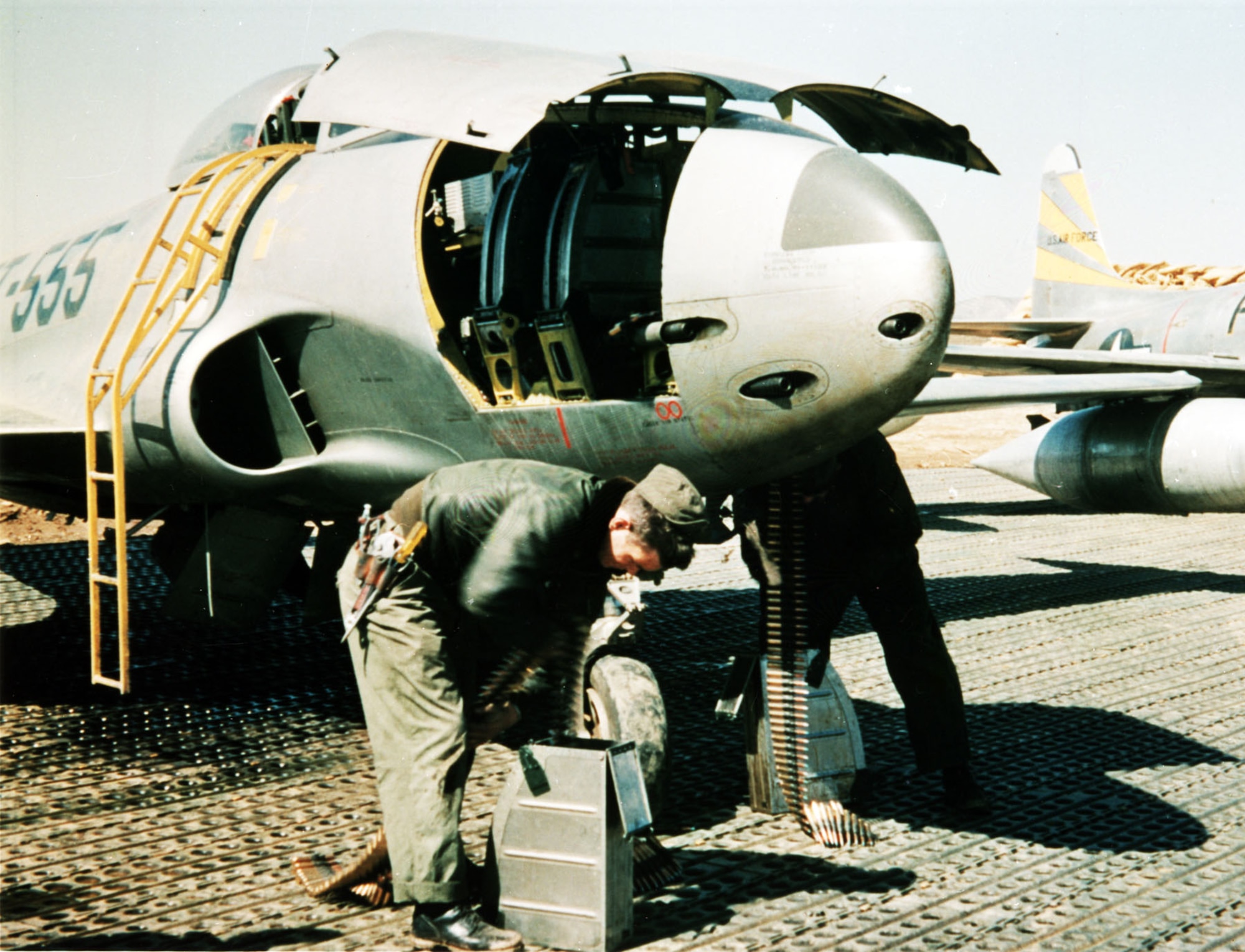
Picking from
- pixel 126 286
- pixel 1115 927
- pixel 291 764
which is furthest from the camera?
pixel 126 286

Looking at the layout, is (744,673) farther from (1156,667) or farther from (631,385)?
(1156,667)

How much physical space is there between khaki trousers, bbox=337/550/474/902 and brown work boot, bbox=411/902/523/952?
0.20 feet

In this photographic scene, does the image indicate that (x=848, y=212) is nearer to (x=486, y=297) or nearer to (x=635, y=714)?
(x=486, y=297)

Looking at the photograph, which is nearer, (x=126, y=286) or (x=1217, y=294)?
(x=126, y=286)

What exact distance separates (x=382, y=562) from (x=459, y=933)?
116 centimetres

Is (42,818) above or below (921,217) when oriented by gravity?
below

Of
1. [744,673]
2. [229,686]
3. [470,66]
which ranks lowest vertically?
[229,686]

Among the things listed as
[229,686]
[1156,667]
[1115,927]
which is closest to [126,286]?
[229,686]

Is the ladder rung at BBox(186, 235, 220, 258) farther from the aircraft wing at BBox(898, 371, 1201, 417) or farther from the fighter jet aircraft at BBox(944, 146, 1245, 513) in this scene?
the fighter jet aircraft at BBox(944, 146, 1245, 513)

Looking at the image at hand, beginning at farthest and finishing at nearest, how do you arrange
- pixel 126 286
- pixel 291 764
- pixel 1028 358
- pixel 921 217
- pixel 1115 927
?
pixel 1028 358 < pixel 126 286 < pixel 291 764 < pixel 921 217 < pixel 1115 927

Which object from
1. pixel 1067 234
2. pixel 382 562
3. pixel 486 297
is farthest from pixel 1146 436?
pixel 1067 234

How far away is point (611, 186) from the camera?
17.6 ft

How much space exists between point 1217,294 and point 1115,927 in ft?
48.0

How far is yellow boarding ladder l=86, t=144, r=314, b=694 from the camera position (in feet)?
18.7
